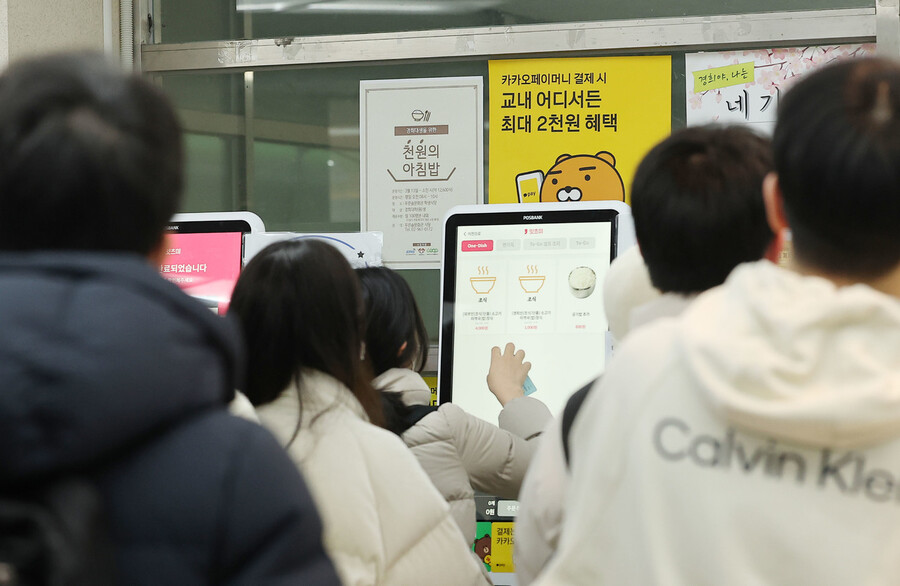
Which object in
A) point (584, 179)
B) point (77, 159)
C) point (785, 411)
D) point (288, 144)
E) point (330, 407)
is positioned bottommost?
point (330, 407)

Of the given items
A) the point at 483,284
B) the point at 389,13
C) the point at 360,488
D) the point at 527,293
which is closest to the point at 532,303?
the point at 527,293

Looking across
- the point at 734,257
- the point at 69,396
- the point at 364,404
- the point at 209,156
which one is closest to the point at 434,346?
the point at 209,156

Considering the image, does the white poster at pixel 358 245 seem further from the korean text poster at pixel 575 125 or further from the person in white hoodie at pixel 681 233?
the person in white hoodie at pixel 681 233

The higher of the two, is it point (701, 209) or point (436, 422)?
point (701, 209)

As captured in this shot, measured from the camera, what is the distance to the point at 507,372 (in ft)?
9.15

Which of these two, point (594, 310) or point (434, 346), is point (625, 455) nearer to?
point (594, 310)

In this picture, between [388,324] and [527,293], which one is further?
[527,293]

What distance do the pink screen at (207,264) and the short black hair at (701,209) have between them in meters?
2.05

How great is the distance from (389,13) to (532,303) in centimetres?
157

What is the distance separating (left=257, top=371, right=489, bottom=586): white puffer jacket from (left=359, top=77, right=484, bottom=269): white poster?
2113mm

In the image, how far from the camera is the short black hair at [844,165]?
93 cm

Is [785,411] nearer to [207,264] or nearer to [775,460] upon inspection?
[775,460]

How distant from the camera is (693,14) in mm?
3564

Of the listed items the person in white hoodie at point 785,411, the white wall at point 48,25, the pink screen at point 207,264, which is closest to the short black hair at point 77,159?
the person in white hoodie at point 785,411
